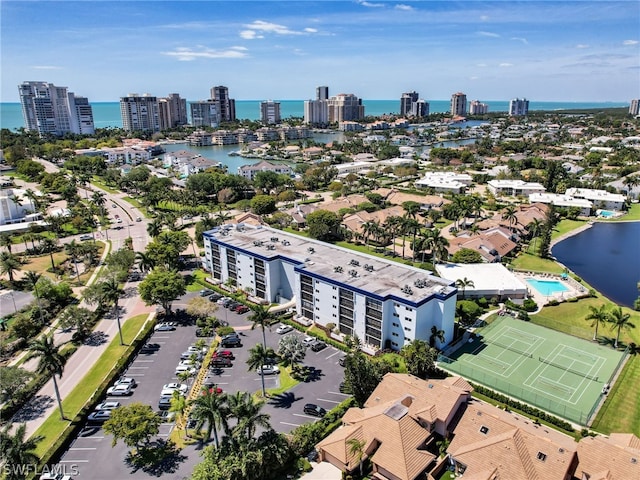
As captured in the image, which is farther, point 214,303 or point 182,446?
point 214,303

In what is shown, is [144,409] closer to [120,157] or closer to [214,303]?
[214,303]

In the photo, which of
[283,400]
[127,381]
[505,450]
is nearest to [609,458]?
[505,450]

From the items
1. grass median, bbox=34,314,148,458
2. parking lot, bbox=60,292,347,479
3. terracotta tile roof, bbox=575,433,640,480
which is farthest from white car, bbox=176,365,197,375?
terracotta tile roof, bbox=575,433,640,480

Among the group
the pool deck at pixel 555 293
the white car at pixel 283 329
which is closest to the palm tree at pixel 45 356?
the white car at pixel 283 329

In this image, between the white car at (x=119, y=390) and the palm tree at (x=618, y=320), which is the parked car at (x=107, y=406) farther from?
the palm tree at (x=618, y=320)

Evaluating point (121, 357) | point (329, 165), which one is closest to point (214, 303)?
point (121, 357)
